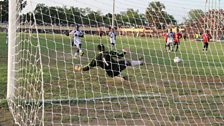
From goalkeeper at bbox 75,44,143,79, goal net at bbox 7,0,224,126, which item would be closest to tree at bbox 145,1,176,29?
goal net at bbox 7,0,224,126

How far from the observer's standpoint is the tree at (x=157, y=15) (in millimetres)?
7629

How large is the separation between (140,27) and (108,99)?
1.71m

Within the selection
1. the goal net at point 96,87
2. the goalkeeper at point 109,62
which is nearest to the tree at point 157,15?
the goal net at point 96,87

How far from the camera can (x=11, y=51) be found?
6531 mm

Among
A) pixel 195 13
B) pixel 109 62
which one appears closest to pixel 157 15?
pixel 195 13

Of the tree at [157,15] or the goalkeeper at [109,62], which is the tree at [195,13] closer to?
the tree at [157,15]

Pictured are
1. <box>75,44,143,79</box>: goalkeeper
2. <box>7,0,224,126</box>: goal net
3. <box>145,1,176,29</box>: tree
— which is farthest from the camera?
<box>75,44,143,79</box>: goalkeeper

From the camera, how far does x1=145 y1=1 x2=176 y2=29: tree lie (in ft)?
25.0

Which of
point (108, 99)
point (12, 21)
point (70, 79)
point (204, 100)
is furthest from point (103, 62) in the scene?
point (12, 21)

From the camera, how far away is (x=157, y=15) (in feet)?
26.6

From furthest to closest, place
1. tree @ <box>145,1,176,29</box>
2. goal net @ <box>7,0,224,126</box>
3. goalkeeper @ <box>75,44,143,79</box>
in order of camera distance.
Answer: goalkeeper @ <box>75,44,143,79</box>
tree @ <box>145,1,176,29</box>
goal net @ <box>7,0,224,126</box>

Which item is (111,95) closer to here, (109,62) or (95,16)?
(109,62)

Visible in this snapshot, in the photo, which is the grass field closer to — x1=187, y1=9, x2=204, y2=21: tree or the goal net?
the goal net

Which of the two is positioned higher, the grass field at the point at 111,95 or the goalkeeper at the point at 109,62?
the goalkeeper at the point at 109,62
